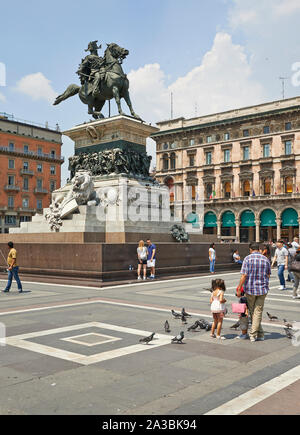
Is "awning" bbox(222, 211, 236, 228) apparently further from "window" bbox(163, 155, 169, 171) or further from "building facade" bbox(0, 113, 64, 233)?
"building facade" bbox(0, 113, 64, 233)

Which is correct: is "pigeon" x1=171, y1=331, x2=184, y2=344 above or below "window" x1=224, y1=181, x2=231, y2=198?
below

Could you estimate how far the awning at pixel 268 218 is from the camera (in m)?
63.1

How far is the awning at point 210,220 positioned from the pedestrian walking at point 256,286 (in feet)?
204

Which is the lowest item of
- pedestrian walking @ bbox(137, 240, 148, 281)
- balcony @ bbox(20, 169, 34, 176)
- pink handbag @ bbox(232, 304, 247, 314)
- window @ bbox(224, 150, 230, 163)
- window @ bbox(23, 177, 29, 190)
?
pink handbag @ bbox(232, 304, 247, 314)

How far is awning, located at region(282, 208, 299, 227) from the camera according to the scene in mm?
60719

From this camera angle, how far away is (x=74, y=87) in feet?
76.6

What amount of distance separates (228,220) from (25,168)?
33.0 metres

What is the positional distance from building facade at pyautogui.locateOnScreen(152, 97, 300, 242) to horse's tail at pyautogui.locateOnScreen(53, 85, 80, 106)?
39361 millimetres

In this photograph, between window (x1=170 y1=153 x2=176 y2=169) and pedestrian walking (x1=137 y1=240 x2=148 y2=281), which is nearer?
pedestrian walking (x1=137 y1=240 x2=148 y2=281)

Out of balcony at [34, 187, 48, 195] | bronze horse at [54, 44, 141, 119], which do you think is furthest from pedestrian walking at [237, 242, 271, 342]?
balcony at [34, 187, 48, 195]

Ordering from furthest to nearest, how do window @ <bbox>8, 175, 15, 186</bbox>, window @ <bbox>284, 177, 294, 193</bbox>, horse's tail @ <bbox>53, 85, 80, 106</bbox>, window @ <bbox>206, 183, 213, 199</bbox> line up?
window @ <bbox>206, 183, 213, 199</bbox>, window @ <bbox>8, 175, 15, 186</bbox>, window @ <bbox>284, 177, 294, 193</bbox>, horse's tail @ <bbox>53, 85, 80, 106</bbox>

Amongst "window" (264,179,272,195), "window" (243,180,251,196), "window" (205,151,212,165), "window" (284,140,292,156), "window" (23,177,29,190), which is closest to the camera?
"window" (284,140,292,156)

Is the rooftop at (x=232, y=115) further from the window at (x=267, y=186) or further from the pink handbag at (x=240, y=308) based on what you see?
the pink handbag at (x=240, y=308)

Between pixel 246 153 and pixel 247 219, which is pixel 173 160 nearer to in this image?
pixel 246 153
